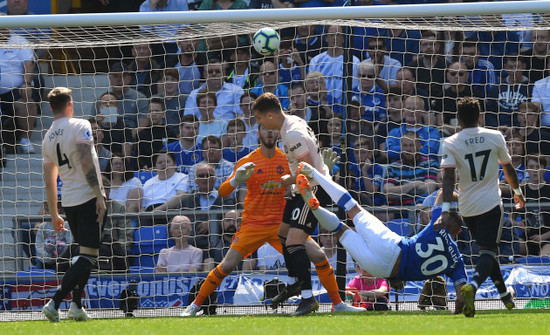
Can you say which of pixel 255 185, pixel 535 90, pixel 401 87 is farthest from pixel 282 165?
pixel 535 90

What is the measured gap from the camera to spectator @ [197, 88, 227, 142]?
36.6 feet

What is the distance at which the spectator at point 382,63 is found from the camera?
1111 centimetres

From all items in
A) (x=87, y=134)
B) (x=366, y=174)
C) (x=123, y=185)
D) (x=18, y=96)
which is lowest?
(x=123, y=185)

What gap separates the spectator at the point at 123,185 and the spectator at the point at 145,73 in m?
1.08

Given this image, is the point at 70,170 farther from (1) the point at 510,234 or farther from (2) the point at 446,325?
(1) the point at 510,234

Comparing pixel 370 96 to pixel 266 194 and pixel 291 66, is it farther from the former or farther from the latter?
pixel 266 194

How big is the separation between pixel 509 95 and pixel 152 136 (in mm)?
4707

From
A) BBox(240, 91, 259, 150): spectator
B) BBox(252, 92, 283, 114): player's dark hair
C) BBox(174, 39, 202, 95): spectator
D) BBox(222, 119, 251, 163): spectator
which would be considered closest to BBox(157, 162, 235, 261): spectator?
BBox(222, 119, 251, 163): spectator

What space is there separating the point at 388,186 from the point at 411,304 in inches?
65.7

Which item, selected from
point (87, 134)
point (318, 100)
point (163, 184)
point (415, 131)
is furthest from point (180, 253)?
point (415, 131)

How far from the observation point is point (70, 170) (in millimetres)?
7895

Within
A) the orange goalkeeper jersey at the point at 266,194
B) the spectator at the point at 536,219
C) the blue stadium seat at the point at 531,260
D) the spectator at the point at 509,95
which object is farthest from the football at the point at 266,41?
the blue stadium seat at the point at 531,260

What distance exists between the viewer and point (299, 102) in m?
11.2

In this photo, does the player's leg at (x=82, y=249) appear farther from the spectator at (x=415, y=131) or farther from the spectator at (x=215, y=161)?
the spectator at (x=415, y=131)
